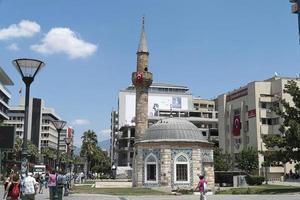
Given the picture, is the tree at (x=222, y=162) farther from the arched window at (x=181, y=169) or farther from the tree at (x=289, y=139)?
the tree at (x=289, y=139)

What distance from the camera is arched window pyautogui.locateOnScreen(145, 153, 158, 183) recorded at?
157 ft

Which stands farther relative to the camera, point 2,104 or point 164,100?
point 164,100

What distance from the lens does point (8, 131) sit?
15430 mm

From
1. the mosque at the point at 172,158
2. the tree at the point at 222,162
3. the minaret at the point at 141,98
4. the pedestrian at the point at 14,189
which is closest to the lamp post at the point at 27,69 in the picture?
the pedestrian at the point at 14,189

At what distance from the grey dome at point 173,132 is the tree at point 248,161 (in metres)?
23.1

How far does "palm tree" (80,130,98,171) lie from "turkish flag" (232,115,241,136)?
110 feet

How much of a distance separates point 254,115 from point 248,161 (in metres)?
11.5

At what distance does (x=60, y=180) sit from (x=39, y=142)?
12937 cm

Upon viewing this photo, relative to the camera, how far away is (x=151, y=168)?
48.3 meters

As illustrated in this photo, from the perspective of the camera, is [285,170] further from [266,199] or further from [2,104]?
[2,104]

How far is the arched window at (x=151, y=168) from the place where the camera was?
48.0 meters

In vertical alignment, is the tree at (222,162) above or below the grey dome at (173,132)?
below

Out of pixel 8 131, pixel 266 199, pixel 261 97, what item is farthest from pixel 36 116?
pixel 8 131

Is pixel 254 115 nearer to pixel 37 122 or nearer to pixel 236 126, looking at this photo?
pixel 236 126
